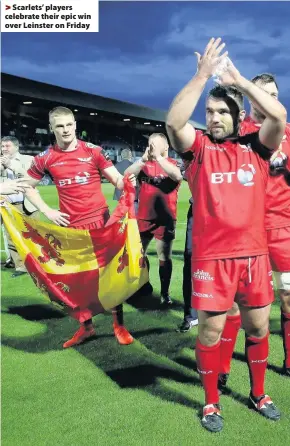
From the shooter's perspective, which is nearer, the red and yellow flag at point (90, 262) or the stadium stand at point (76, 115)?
the red and yellow flag at point (90, 262)

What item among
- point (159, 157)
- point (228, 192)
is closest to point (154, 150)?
point (159, 157)

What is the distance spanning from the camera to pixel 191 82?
2.79m

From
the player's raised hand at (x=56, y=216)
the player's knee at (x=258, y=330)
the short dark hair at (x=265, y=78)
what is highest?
the short dark hair at (x=265, y=78)

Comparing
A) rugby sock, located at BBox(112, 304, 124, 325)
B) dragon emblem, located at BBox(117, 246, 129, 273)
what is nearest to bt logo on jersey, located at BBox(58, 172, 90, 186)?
dragon emblem, located at BBox(117, 246, 129, 273)

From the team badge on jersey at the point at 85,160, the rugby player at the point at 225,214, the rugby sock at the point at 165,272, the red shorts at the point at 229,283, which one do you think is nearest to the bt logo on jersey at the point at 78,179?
the team badge on jersey at the point at 85,160

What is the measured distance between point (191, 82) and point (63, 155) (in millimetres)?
2394

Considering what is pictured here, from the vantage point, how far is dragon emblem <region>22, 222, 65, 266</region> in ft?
16.8

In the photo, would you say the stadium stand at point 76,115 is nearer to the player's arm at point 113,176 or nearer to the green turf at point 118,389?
the player's arm at point 113,176

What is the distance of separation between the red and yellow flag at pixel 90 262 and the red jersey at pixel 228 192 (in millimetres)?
1690

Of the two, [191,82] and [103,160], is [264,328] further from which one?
[103,160]

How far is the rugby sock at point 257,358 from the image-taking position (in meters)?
3.35

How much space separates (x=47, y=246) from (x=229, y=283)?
2550 mm

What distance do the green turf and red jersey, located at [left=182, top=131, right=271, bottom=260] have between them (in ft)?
3.59

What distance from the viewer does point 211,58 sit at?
276cm
